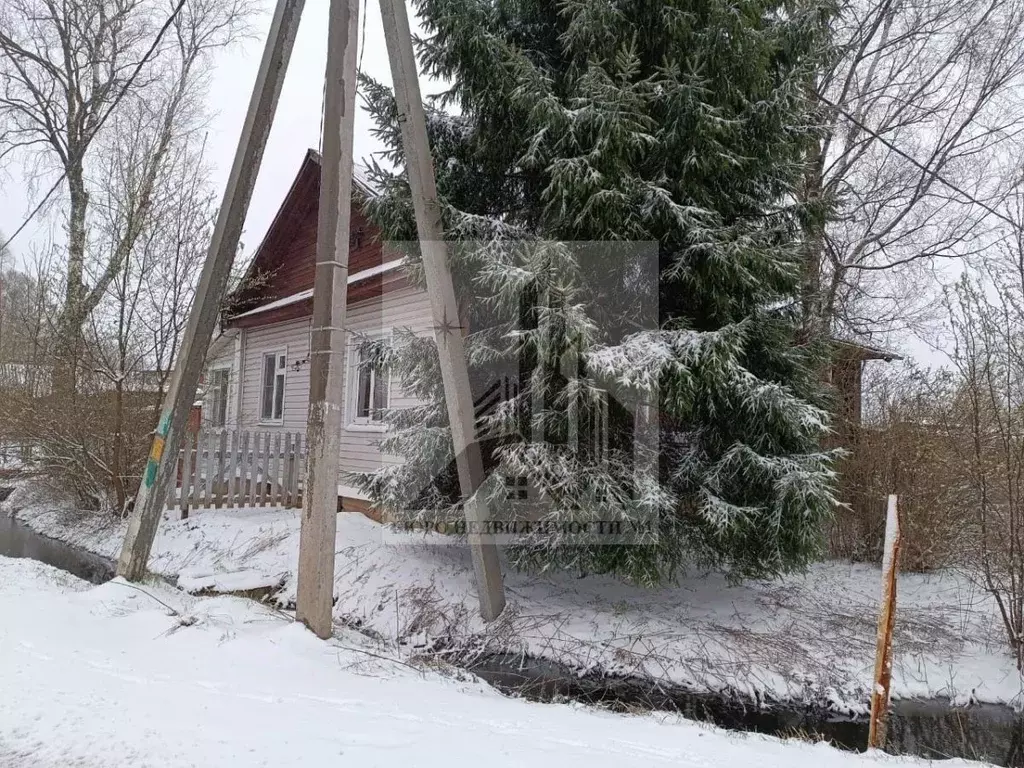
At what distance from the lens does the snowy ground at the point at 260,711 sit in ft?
8.98

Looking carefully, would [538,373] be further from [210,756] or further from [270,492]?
[270,492]

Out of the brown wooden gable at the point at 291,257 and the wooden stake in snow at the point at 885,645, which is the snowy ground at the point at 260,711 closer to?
the wooden stake in snow at the point at 885,645

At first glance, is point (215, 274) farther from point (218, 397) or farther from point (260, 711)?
point (218, 397)

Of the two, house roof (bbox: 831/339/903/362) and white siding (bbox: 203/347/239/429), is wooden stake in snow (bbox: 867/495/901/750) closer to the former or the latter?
house roof (bbox: 831/339/903/362)

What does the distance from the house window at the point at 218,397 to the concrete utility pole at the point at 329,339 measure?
39.5 ft

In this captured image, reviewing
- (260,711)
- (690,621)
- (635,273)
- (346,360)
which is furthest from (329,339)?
(346,360)

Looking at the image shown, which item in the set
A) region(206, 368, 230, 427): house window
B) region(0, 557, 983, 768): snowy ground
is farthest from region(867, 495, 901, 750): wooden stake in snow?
region(206, 368, 230, 427): house window

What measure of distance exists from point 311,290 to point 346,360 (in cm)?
259

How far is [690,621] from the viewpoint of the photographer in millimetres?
5570

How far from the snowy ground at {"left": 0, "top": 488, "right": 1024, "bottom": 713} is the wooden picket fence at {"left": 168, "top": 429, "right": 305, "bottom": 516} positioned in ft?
6.24

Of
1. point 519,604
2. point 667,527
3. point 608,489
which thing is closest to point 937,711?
point 667,527

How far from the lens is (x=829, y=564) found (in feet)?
25.7

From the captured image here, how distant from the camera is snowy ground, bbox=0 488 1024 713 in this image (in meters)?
4.84

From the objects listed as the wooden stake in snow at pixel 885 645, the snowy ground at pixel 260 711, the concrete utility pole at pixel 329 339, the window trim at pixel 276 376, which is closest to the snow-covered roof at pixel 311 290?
the window trim at pixel 276 376
